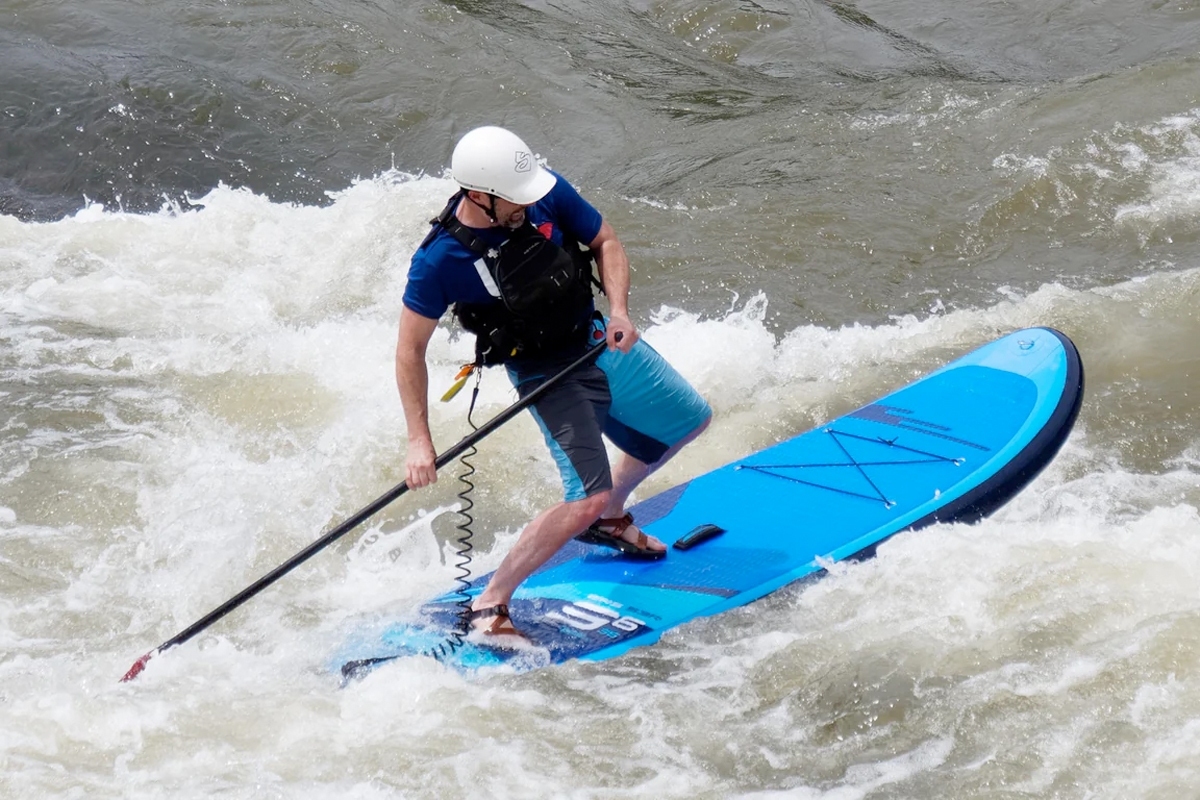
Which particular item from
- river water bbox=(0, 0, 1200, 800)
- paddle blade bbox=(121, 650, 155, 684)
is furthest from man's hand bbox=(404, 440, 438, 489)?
paddle blade bbox=(121, 650, 155, 684)

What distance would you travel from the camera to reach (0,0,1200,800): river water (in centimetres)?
384

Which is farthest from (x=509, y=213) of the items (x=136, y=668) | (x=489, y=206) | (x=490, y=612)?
(x=136, y=668)

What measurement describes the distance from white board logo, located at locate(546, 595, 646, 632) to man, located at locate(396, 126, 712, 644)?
0.76 feet

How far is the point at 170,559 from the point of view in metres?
5.23

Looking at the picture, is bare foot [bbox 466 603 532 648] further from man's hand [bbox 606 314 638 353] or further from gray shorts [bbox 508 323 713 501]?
man's hand [bbox 606 314 638 353]

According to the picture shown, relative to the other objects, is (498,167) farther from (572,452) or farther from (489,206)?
(572,452)

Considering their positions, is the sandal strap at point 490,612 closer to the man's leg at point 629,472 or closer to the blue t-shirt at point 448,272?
the man's leg at point 629,472

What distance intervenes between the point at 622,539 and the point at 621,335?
3.67 ft

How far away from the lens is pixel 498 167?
3.65 m

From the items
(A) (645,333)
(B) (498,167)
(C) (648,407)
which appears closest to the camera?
(B) (498,167)

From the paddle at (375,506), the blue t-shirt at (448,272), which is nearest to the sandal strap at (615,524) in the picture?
the paddle at (375,506)

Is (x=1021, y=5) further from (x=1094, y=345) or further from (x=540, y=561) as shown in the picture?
(x=540, y=561)

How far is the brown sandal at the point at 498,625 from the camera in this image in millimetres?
4301

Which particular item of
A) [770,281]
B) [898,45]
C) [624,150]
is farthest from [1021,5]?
[770,281]
